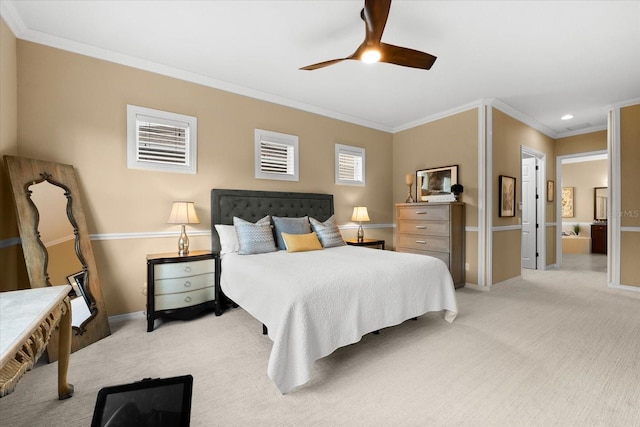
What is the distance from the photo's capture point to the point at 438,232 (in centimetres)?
448

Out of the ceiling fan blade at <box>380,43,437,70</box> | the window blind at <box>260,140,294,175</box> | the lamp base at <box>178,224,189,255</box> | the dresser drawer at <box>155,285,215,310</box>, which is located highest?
the ceiling fan blade at <box>380,43,437,70</box>

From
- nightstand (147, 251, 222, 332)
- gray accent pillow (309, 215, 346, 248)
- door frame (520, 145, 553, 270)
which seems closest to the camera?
nightstand (147, 251, 222, 332)

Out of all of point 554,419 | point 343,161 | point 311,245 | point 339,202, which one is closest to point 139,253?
point 311,245

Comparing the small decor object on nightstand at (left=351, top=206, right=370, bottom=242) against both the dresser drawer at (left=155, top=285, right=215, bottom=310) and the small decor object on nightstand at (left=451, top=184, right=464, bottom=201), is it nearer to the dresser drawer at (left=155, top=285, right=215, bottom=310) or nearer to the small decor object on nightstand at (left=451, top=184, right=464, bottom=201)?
the small decor object on nightstand at (left=451, top=184, right=464, bottom=201)

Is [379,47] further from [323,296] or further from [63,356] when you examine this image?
[63,356]

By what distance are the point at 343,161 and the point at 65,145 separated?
3829mm

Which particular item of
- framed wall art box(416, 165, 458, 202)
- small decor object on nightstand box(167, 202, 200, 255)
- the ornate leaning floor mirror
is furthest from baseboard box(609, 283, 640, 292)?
the ornate leaning floor mirror

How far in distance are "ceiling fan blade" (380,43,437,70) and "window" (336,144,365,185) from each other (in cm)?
251

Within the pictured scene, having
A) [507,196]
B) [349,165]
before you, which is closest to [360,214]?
[349,165]

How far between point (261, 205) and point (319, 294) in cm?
225

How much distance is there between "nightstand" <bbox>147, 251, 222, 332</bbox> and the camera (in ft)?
9.64

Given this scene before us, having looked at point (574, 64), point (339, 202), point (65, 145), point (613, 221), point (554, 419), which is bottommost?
point (554, 419)

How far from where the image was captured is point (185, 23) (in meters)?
2.61

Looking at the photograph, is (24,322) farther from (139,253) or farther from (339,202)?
(339,202)
